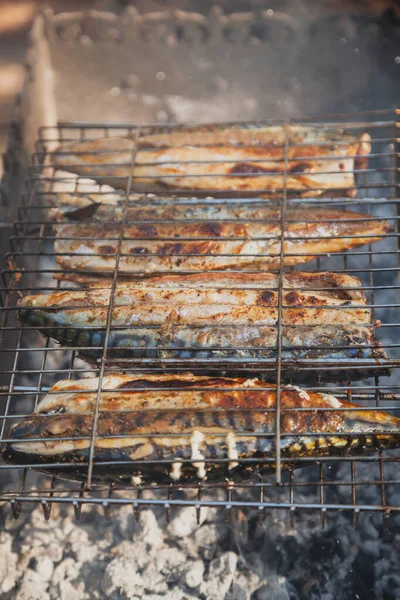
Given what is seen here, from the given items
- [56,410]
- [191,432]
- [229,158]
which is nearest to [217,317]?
[191,432]

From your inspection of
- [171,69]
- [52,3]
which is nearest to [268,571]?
[171,69]

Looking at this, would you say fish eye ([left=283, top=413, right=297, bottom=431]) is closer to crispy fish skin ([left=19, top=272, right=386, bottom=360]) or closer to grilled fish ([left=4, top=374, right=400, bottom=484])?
grilled fish ([left=4, top=374, right=400, bottom=484])

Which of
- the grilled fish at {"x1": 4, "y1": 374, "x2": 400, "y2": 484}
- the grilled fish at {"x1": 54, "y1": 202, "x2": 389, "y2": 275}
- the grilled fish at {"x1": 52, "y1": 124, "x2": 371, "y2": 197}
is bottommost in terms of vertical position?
the grilled fish at {"x1": 4, "y1": 374, "x2": 400, "y2": 484}

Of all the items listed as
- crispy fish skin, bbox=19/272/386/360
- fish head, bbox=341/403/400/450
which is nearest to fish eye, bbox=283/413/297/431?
fish head, bbox=341/403/400/450

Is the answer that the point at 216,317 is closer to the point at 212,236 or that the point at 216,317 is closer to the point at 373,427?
the point at 212,236

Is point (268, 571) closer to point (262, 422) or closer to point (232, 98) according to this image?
point (262, 422)

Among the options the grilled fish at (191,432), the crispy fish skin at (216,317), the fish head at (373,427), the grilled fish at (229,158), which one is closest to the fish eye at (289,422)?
the grilled fish at (191,432)
